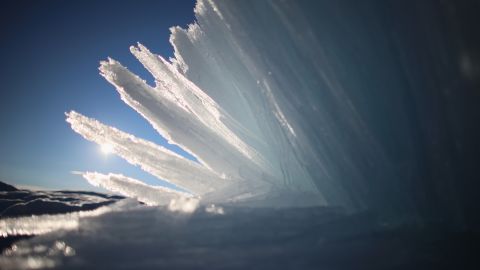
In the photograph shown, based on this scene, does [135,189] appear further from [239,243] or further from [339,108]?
[339,108]

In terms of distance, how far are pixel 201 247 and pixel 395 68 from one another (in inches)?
61.8

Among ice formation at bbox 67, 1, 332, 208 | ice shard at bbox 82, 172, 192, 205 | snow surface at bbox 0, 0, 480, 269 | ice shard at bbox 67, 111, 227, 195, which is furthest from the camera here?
ice shard at bbox 67, 111, 227, 195

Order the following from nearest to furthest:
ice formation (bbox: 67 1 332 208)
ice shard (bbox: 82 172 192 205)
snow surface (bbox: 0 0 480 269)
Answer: snow surface (bbox: 0 0 480 269) < ice formation (bbox: 67 1 332 208) < ice shard (bbox: 82 172 192 205)

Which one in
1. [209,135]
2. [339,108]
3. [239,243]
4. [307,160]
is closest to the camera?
[239,243]

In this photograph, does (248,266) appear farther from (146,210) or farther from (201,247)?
(146,210)

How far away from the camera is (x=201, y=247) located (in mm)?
1790

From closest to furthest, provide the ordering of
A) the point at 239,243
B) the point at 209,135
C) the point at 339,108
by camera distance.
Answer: the point at 239,243, the point at 339,108, the point at 209,135

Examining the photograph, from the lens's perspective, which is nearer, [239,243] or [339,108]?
[239,243]

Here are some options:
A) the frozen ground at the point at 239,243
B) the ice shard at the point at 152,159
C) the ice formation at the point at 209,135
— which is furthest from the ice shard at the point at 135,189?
the frozen ground at the point at 239,243

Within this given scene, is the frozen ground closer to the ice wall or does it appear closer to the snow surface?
the snow surface

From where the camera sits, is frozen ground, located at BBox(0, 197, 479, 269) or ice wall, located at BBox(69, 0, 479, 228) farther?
ice wall, located at BBox(69, 0, 479, 228)

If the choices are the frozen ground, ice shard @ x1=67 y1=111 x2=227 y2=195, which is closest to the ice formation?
ice shard @ x1=67 y1=111 x2=227 y2=195

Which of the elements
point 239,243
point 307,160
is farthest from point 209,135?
point 239,243

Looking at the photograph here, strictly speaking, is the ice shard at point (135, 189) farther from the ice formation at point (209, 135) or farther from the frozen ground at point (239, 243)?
the frozen ground at point (239, 243)
